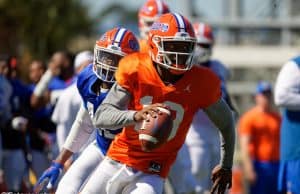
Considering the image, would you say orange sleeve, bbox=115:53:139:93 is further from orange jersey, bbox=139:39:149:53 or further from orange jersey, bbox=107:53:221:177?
orange jersey, bbox=139:39:149:53

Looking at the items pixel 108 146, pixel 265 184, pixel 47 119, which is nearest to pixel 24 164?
pixel 47 119

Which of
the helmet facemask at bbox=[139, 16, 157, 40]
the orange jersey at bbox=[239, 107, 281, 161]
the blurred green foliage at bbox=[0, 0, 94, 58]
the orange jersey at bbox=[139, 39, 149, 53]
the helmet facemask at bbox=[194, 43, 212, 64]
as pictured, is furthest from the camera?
the blurred green foliage at bbox=[0, 0, 94, 58]

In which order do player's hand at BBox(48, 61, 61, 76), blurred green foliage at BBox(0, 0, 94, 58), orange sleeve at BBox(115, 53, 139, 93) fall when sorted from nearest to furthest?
orange sleeve at BBox(115, 53, 139, 93) < player's hand at BBox(48, 61, 61, 76) < blurred green foliage at BBox(0, 0, 94, 58)

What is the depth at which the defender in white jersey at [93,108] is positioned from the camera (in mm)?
7391

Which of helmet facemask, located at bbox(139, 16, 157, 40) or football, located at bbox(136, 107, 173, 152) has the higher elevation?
football, located at bbox(136, 107, 173, 152)

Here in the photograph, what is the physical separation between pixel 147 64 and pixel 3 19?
59.3 feet

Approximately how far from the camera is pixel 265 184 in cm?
1282

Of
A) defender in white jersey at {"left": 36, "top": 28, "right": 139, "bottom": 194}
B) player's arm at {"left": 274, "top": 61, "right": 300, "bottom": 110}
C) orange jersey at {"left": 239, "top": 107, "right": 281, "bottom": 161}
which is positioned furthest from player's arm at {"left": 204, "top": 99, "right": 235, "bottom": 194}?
orange jersey at {"left": 239, "top": 107, "right": 281, "bottom": 161}

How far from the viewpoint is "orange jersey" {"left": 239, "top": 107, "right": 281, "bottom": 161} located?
12.9 meters

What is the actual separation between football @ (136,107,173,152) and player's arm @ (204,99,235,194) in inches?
26.9

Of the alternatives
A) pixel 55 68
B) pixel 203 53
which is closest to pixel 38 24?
pixel 55 68

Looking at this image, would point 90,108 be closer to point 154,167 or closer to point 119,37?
point 119,37

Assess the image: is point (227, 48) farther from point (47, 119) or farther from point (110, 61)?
point (110, 61)

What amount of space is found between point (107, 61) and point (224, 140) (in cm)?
114
